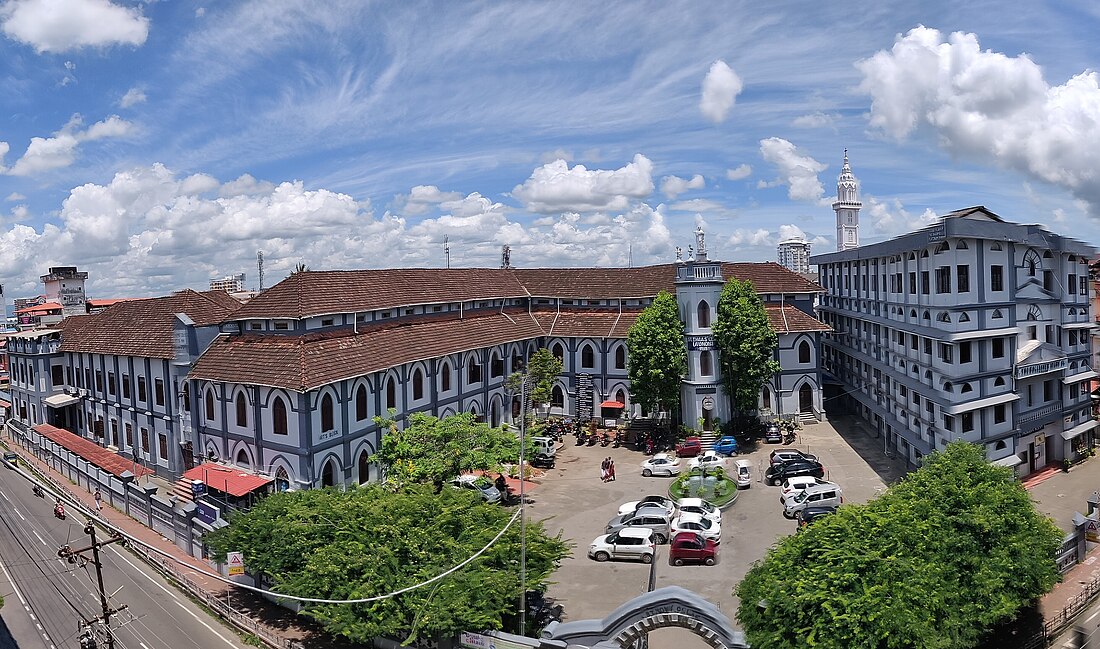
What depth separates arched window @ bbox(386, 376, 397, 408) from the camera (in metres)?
36.1

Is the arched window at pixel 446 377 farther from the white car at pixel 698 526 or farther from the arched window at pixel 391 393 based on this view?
the white car at pixel 698 526

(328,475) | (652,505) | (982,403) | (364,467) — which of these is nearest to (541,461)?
(652,505)

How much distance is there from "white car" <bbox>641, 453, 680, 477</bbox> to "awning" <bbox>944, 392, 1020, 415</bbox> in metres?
14.0

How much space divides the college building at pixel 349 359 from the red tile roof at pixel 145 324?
0.16 metres

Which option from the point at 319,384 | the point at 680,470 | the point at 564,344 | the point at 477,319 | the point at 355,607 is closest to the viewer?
the point at 355,607

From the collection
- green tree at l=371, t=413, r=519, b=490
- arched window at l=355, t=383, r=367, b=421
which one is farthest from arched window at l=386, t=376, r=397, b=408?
green tree at l=371, t=413, r=519, b=490

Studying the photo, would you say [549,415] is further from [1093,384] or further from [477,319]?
[1093,384]

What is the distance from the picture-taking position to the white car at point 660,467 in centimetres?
3859

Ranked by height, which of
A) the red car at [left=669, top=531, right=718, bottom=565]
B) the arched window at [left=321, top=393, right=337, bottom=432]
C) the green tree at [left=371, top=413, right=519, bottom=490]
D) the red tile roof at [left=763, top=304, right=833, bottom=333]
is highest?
the red tile roof at [left=763, top=304, right=833, bottom=333]

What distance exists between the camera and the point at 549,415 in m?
51.0

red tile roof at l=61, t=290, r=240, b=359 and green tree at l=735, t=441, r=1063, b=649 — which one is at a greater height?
red tile roof at l=61, t=290, r=240, b=359

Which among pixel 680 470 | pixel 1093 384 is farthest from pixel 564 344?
pixel 1093 384

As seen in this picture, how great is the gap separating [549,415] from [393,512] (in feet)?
95.6

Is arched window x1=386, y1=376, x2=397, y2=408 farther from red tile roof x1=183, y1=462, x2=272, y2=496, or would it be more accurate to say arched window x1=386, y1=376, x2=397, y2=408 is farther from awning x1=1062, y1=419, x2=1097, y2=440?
awning x1=1062, y1=419, x2=1097, y2=440
